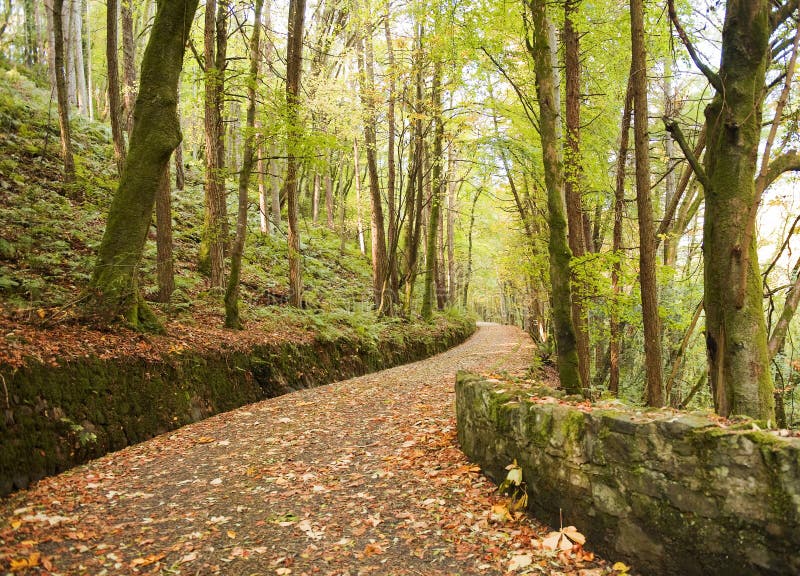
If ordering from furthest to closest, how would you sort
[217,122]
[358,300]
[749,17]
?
[358,300]
[217,122]
[749,17]

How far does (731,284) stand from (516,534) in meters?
3.03

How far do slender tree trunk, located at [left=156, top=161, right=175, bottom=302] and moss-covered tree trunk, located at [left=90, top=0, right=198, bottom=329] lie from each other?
64.5 inches

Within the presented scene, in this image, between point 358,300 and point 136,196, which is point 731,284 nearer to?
point 136,196

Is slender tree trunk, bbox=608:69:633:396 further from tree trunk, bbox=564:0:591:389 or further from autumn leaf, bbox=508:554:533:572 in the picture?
autumn leaf, bbox=508:554:533:572

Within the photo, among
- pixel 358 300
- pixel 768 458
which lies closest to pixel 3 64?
pixel 358 300

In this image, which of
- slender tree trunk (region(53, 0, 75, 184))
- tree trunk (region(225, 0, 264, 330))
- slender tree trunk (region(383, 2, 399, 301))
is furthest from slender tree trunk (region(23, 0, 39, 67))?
tree trunk (region(225, 0, 264, 330))

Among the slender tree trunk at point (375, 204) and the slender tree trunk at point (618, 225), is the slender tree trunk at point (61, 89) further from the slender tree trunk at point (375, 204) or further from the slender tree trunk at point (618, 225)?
the slender tree trunk at point (618, 225)

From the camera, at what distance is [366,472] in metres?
5.20

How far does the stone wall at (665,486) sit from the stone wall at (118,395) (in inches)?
182

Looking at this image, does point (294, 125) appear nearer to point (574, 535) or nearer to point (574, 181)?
point (574, 181)

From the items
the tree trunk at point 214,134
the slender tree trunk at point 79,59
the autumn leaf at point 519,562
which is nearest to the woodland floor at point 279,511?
the autumn leaf at point 519,562

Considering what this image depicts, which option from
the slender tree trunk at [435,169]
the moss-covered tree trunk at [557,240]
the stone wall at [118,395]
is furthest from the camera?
the slender tree trunk at [435,169]

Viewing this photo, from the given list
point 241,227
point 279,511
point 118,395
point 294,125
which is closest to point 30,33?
point 241,227

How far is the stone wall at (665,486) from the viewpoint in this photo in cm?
267
